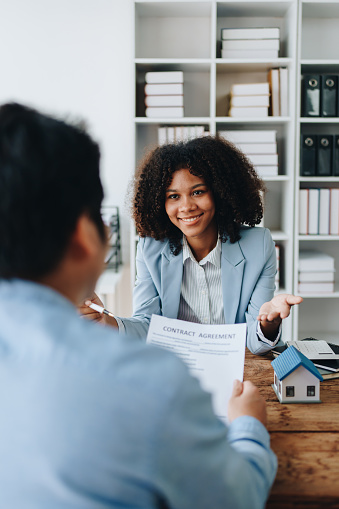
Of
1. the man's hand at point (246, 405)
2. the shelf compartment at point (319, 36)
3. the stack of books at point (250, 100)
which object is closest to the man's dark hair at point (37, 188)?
the man's hand at point (246, 405)

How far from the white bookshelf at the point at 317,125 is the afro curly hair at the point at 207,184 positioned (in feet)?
3.75

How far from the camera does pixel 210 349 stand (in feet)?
3.49

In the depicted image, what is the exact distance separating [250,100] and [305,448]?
231 centimetres

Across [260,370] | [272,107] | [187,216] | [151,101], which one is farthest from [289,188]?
[260,370]

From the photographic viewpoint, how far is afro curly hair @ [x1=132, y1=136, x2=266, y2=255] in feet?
5.66

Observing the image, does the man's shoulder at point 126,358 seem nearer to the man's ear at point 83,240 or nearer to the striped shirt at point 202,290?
the man's ear at point 83,240

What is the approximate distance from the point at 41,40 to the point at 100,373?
3049 millimetres

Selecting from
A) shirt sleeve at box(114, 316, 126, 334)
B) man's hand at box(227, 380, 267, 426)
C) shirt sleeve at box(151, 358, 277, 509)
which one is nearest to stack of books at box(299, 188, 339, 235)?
shirt sleeve at box(114, 316, 126, 334)

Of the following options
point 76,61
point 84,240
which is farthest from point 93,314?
point 76,61

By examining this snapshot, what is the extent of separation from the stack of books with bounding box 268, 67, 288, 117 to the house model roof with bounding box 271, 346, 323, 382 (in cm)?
202

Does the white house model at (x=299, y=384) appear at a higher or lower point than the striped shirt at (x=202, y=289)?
lower

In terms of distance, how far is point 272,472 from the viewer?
0.67 meters

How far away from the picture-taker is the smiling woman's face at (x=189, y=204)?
1684 millimetres

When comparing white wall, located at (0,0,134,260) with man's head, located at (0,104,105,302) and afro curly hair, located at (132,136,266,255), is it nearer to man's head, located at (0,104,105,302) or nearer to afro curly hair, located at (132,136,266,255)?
afro curly hair, located at (132,136,266,255)
